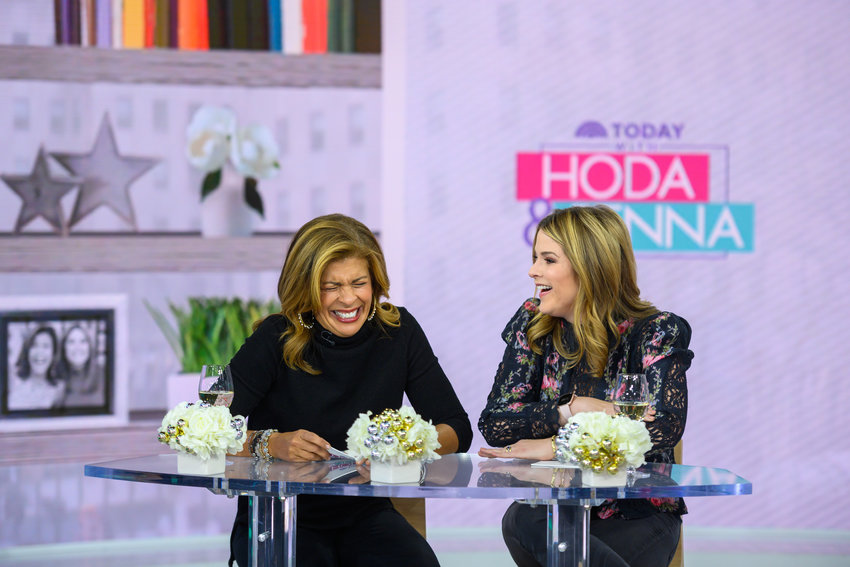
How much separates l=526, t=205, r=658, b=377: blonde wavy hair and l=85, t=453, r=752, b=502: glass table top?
0.38 m

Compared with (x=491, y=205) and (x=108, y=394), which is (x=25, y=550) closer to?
(x=108, y=394)

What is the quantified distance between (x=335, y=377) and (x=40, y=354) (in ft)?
7.60

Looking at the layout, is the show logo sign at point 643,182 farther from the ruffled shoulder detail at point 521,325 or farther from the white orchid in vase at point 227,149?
the ruffled shoulder detail at point 521,325

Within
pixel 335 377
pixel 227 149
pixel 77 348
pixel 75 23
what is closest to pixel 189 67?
pixel 227 149

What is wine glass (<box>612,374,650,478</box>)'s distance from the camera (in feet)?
6.70

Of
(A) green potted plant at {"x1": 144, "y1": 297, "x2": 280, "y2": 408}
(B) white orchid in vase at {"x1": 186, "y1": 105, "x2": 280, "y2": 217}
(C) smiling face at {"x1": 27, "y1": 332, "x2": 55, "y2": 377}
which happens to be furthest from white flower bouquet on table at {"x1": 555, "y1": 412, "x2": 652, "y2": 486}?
(C) smiling face at {"x1": 27, "y1": 332, "x2": 55, "y2": 377}

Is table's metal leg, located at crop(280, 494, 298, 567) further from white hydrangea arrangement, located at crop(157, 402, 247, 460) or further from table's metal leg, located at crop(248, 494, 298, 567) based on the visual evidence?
white hydrangea arrangement, located at crop(157, 402, 247, 460)

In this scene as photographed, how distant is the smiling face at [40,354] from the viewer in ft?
14.2

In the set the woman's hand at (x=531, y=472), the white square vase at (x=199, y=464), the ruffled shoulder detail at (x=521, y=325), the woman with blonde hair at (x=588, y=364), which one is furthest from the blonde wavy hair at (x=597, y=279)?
the white square vase at (x=199, y=464)

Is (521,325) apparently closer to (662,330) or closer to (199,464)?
(662,330)

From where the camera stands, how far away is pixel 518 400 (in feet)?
8.30

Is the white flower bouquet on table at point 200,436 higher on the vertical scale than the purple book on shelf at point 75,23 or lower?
lower

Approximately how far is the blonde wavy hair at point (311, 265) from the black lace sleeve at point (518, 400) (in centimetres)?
37

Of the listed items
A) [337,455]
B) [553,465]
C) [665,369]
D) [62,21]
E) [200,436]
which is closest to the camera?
[200,436]
